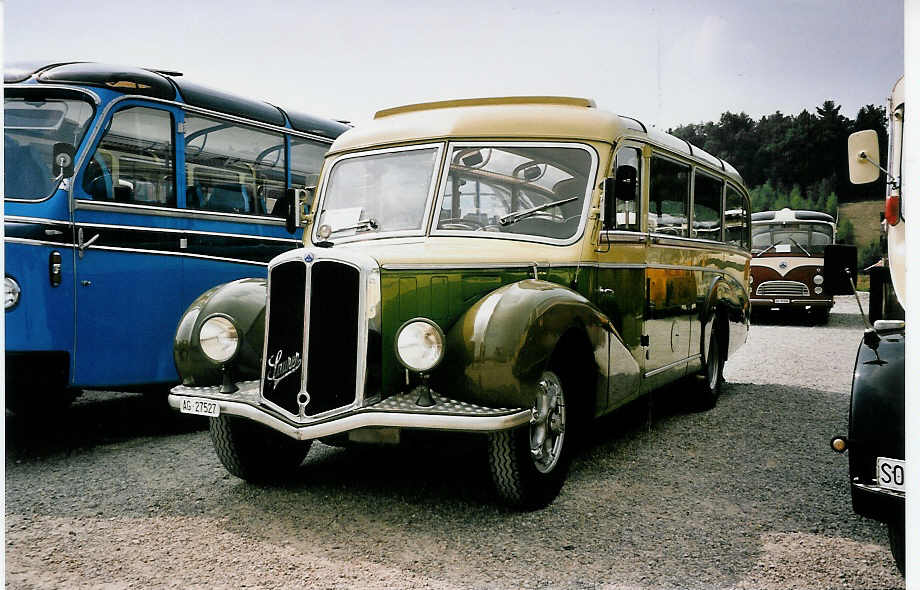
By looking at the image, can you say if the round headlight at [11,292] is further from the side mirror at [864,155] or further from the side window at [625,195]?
the side mirror at [864,155]

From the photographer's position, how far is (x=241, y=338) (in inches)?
149

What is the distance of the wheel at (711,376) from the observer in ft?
20.0

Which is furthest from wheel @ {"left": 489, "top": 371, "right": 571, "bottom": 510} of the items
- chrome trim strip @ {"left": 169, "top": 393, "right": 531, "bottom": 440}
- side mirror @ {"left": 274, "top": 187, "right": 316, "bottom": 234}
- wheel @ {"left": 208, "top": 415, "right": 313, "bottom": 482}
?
side mirror @ {"left": 274, "top": 187, "right": 316, "bottom": 234}

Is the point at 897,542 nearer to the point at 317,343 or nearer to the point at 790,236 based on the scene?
the point at 317,343

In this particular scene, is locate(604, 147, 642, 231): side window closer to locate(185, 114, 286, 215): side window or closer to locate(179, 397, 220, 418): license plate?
locate(179, 397, 220, 418): license plate

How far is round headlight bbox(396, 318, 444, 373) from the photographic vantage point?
327 cm

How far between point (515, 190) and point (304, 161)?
281 cm

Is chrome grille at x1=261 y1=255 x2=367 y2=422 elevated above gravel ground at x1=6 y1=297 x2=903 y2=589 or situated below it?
above

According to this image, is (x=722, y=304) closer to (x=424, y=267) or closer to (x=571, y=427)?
(x=571, y=427)

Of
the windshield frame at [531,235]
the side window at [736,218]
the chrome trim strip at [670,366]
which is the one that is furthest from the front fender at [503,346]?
the side window at [736,218]

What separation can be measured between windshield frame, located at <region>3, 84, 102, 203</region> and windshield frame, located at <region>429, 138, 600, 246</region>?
2.22 m

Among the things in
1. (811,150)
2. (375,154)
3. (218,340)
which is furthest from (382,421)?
(811,150)

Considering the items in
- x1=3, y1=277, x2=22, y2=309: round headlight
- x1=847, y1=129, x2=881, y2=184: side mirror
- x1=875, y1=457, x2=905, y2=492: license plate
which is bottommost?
x1=875, y1=457, x2=905, y2=492: license plate
